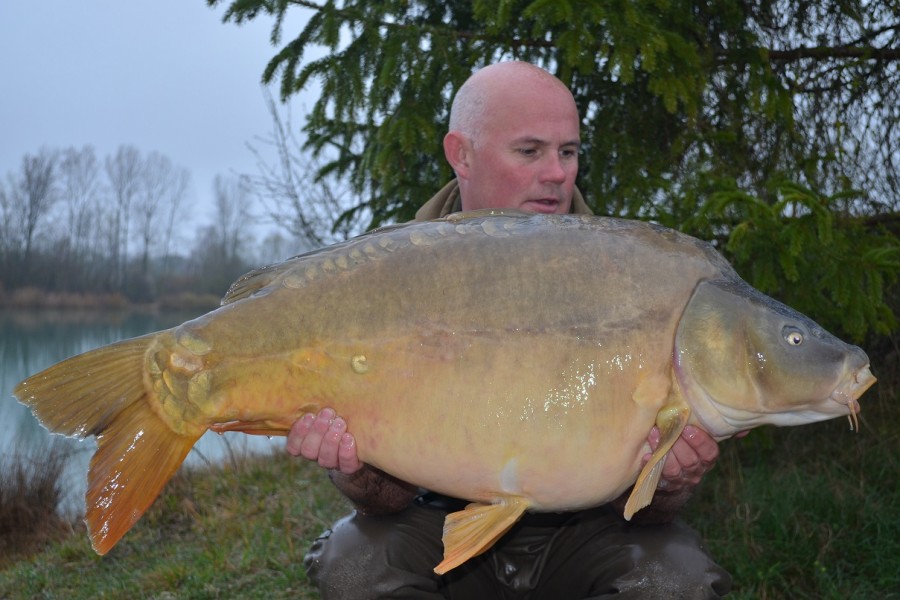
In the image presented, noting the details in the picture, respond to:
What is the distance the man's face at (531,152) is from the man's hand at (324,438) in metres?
1.06

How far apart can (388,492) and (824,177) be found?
107 inches

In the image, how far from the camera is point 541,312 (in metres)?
1.57

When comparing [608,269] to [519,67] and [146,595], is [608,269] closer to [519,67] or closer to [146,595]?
[519,67]

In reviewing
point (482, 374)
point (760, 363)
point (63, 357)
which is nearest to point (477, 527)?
point (482, 374)

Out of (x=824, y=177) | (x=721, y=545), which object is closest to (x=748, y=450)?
(x=721, y=545)

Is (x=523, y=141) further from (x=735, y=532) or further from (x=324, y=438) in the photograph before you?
(x=735, y=532)

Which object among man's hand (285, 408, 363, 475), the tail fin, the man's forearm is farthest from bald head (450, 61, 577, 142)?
the tail fin

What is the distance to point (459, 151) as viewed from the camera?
8.54 ft

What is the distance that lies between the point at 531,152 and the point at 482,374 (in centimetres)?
106

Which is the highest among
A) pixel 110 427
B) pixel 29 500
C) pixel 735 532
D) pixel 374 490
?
pixel 110 427

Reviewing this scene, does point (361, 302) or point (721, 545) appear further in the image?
point (721, 545)

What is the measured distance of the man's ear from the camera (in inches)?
102

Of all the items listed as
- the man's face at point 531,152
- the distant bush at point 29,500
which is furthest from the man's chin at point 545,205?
the distant bush at point 29,500

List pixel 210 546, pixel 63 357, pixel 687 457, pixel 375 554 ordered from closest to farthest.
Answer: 1. pixel 687 457
2. pixel 375 554
3. pixel 210 546
4. pixel 63 357
